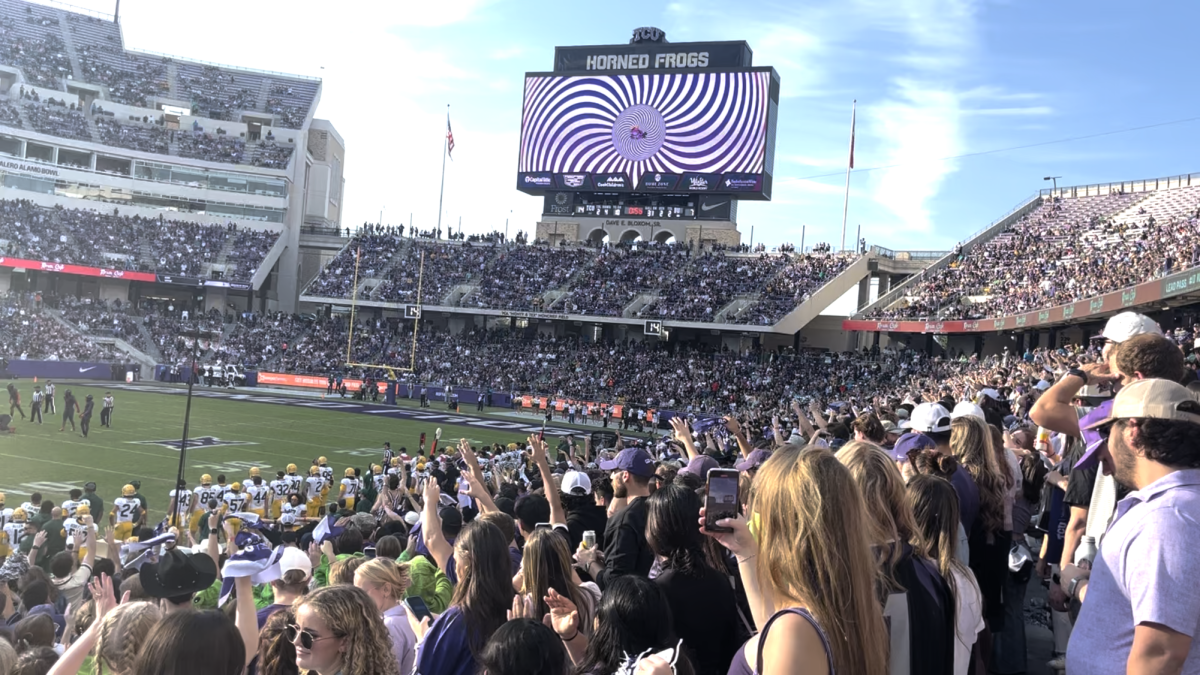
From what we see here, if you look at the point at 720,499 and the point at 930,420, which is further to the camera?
the point at 930,420

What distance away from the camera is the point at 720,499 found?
2.92 metres

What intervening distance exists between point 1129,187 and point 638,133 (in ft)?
82.6

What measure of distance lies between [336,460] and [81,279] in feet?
134

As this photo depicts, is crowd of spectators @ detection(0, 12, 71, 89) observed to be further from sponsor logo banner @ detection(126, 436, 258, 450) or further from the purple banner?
sponsor logo banner @ detection(126, 436, 258, 450)

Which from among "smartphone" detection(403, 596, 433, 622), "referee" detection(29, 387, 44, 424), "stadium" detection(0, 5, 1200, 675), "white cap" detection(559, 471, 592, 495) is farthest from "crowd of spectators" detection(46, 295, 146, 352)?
"smartphone" detection(403, 596, 433, 622)

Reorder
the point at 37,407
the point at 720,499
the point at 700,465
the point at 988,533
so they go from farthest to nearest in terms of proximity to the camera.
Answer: the point at 37,407 < the point at 700,465 < the point at 988,533 < the point at 720,499

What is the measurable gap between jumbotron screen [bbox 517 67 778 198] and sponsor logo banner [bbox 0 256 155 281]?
80.0 feet

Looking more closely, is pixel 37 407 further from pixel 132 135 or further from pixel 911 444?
pixel 132 135

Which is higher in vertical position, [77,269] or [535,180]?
[535,180]

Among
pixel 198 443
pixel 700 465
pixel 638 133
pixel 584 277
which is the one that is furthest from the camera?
pixel 584 277

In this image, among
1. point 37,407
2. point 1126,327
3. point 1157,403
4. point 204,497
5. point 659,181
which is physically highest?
point 659,181

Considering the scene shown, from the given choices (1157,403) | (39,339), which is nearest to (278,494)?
(1157,403)

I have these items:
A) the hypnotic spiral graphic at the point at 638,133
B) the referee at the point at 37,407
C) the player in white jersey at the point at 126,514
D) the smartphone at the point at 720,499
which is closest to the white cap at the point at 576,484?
the smartphone at the point at 720,499

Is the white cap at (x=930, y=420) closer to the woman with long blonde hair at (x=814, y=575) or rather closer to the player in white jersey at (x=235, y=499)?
the woman with long blonde hair at (x=814, y=575)
